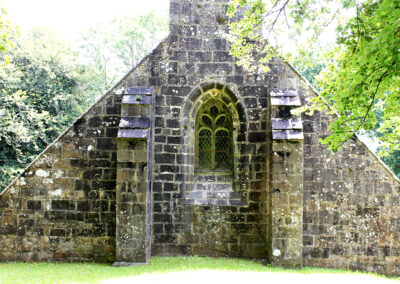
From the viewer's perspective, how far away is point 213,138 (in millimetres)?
8680

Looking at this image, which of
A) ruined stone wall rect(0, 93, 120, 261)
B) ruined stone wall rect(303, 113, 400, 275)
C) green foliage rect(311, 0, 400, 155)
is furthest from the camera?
ruined stone wall rect(0, 93, 120, 261)

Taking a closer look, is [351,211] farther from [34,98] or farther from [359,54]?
[34,98]

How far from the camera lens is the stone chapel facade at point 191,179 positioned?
25.0 ft

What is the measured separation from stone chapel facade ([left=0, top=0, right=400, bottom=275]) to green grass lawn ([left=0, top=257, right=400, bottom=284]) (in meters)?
0.32

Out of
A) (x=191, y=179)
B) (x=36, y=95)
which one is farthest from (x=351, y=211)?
(x=36, y=95)

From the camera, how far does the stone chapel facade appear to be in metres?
7.61

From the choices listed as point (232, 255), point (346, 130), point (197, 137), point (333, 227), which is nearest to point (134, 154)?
point (197, 137)

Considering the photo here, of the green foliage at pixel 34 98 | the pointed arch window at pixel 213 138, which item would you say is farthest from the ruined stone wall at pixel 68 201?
the green foliage at pixel 34 98

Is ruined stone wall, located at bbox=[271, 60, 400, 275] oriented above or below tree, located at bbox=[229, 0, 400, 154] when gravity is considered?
below

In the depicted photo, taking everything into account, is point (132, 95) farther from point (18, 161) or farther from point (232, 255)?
point (18, 161)

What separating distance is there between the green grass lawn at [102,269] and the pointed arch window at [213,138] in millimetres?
2228

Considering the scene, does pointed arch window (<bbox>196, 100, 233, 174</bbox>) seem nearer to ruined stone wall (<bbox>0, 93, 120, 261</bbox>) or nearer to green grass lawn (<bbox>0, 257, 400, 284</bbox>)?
ruined stone wall (<bbox>0, 93, 120, 261</bbox>)

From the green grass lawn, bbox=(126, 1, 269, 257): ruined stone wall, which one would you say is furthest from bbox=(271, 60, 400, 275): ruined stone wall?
bbox=(126, 1, 269, 257): ruined stone wall

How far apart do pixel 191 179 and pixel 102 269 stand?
2791 millimetres
